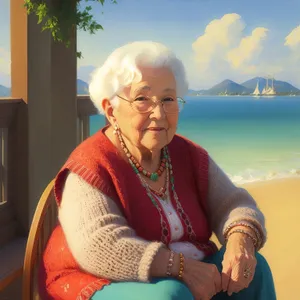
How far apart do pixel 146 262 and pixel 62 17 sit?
1858 millimetres

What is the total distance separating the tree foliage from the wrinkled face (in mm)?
1320

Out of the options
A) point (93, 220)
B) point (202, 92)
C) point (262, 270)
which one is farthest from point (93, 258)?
point (202, 92)

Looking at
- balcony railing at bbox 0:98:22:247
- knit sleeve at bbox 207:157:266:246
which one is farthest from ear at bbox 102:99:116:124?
balcony railing at bbox 0:98:22:247

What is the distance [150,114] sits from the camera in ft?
5.16

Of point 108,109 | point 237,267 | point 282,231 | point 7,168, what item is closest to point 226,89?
point 282,231

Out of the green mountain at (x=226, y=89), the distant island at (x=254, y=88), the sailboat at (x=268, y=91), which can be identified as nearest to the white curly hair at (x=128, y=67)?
the green mountain at (x=226, y=89)

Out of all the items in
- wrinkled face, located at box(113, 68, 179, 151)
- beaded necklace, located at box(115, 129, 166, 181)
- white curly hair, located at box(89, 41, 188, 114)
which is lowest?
beaded necklace, located at box(115, 129, 166, 181)

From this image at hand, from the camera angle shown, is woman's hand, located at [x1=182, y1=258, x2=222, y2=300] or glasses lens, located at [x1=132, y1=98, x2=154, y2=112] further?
glasses lens, located at [x1=132, y1=98, x2=154, y2=112]

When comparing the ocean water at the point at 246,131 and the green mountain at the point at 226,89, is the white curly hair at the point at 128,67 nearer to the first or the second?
the ocean water at the point at 246,131

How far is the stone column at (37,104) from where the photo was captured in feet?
9.04

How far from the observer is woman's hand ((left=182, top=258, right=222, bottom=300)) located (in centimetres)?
145

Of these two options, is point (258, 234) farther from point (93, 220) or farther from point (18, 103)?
point (18, 103)

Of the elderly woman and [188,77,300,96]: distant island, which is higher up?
the elderly woman

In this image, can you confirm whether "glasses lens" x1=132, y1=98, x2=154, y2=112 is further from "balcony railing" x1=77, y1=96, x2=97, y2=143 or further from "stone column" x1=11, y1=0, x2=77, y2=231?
"balcony railing" x1=77, y1=96, x2=97, y2=143
